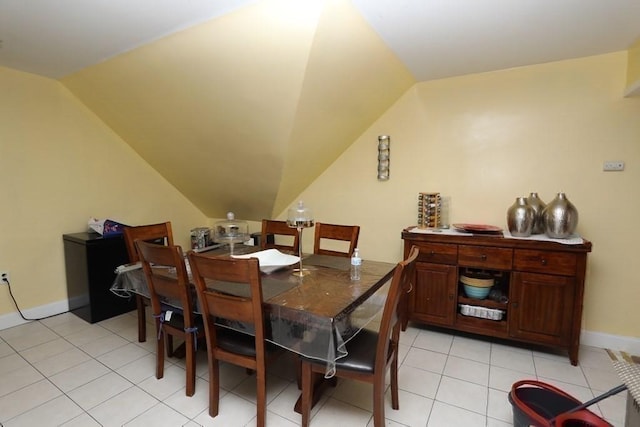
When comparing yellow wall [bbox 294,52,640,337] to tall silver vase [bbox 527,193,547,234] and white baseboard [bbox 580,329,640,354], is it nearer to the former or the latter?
white baseboard [bbox 580,329,640,354]

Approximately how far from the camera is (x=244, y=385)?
6.59 feet

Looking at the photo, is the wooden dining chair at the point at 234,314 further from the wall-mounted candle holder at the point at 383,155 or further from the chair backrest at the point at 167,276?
the wall-mounted candle holder at the point at 383,155

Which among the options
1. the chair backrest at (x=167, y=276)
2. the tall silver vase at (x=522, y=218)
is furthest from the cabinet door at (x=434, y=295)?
the chair backrest at (x=167, y=276)

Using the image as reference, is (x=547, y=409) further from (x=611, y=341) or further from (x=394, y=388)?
(x=611, y=341)

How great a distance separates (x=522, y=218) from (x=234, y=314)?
204 cm

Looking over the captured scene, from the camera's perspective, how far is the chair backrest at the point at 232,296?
141 cm

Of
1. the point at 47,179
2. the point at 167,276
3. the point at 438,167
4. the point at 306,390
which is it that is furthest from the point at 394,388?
the point at 47,179

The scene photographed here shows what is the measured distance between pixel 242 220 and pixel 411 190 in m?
2.10

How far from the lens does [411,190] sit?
3.03 m

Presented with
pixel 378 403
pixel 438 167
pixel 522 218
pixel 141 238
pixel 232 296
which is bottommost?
pixel 378 403

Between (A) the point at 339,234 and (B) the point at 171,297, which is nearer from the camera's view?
(B) the point at 171,297

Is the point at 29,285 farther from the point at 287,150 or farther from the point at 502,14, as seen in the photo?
the point at 502,14

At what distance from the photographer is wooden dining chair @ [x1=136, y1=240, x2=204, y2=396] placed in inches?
67.5

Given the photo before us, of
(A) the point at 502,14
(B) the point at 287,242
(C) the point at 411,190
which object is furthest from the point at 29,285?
(A) the point at 502,14
